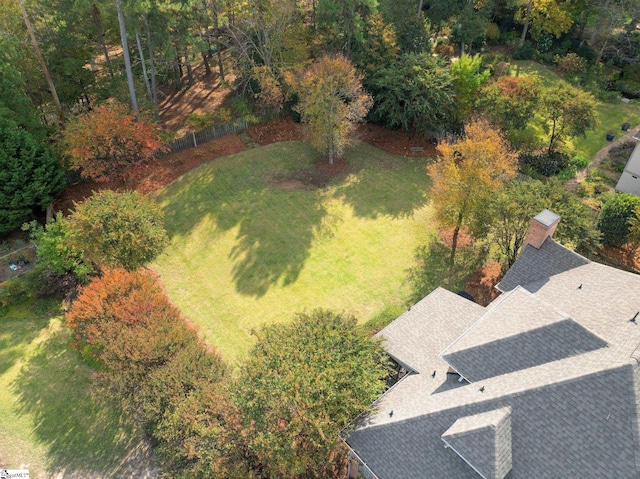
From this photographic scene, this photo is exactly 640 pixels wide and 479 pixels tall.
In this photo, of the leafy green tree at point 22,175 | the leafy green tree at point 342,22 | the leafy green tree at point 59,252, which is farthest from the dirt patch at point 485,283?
the leafy green tree at point 22,175

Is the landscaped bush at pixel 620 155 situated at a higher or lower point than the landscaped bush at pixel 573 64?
lower

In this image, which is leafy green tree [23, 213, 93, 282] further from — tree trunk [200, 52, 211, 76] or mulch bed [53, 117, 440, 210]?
tree trunk [200, 52, 211, 76]

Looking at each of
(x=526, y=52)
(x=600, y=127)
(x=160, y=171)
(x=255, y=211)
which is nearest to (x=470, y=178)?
(x=255, y=211)

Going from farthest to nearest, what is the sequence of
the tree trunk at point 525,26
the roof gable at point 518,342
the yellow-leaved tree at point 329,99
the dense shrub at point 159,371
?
the tree trunk at point 525,26 < the yellow-leaved tree at point 329,99 < the dense shrub at point 159,371 < the roof gable at point 518,342

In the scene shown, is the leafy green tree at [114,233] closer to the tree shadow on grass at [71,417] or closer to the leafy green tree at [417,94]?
the tree shadow on grass at [71,417]

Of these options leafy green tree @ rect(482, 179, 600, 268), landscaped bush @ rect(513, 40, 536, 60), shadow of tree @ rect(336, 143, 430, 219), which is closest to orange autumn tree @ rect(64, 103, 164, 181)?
shadow of tree @ rect(336, 143, 430, 219)

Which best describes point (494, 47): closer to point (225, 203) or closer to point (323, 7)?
point (323, 7)

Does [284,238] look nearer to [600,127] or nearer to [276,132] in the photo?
[276,132]
